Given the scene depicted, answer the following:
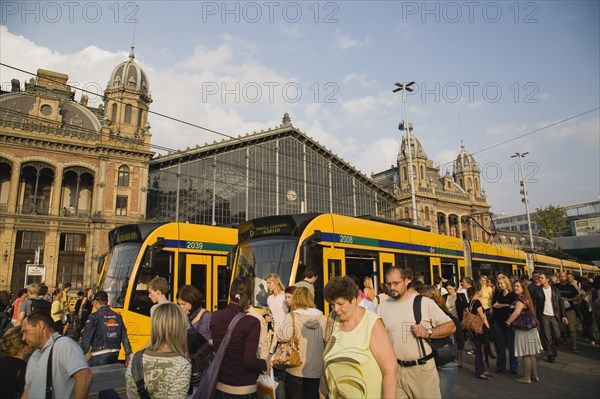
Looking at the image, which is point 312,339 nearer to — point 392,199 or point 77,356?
point 77,356

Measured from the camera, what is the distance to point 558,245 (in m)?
45.8

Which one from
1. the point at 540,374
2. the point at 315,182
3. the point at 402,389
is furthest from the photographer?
the point at 315,182

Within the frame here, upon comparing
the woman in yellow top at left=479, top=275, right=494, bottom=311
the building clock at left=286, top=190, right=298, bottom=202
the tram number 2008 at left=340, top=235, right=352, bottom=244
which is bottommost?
the woman in yellow top at left=479, top=275, right=494, bottom=311

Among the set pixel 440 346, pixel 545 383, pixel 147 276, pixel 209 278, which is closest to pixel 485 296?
pixel 545 383

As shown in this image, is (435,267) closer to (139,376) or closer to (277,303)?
(277,303)

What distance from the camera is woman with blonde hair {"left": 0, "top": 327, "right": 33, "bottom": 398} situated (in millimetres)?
3322

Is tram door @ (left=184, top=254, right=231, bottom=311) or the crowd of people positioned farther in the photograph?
tram door @ (left=184, top=254, right=231, bottom=311)

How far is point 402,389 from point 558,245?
5095 cm

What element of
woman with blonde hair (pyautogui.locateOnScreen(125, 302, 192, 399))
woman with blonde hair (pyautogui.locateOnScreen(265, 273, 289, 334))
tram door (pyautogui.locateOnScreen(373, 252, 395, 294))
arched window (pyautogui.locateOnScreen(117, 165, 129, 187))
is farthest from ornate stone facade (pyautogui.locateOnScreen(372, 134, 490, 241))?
woman with blonde hair (pyautogui.locateOnScreen(125, 302, 192, 399))

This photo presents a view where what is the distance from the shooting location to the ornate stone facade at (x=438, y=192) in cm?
5303

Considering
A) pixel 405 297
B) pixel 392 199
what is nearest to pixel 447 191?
pixel 392 199

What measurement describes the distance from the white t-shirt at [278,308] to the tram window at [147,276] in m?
4.91

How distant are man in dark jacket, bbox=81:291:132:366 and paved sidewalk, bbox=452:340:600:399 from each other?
570cm

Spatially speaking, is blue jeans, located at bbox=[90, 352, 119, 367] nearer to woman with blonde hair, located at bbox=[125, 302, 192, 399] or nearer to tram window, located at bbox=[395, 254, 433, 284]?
woman with blonde hair, located at bbox=[125, 302, 192, 399]
